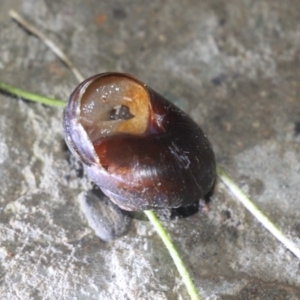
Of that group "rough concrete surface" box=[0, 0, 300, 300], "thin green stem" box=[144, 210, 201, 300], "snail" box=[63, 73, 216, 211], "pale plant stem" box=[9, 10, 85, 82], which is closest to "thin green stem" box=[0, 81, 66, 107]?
"rough concrete surface" box=[0, 0, 300, 300]

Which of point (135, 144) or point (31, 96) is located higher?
point (135, 144)

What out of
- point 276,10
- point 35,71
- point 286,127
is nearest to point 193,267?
point 286,127

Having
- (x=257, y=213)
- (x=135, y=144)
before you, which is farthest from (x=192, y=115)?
(x=135, y=144)

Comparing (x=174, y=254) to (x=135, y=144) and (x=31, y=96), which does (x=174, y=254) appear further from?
(x=31, y=96)

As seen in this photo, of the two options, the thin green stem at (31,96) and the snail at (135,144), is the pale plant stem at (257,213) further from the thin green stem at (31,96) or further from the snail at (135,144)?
the thin green stem at (31,96)

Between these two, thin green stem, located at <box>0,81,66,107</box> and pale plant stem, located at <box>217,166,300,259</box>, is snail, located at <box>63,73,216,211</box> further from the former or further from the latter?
thin green stem, located at <box>0,81,66,107</box>

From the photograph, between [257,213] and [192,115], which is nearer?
[257,213]
